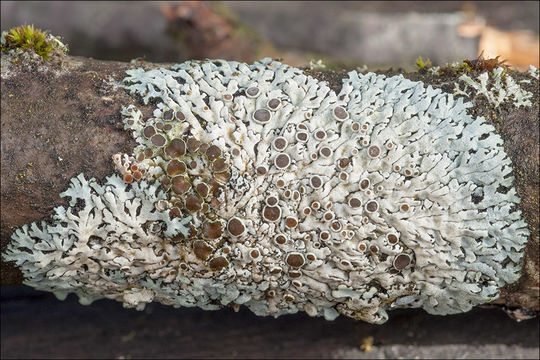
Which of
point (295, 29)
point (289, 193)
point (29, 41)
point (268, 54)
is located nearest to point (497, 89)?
point (289, 193)

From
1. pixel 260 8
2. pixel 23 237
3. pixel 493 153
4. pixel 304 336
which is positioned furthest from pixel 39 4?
pixel 493 153

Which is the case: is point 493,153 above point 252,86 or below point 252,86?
below

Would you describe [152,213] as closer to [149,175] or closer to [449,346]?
[149,175]

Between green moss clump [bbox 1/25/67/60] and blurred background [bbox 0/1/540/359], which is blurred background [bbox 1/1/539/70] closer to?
blurred background [bbox 0/1/540/359]

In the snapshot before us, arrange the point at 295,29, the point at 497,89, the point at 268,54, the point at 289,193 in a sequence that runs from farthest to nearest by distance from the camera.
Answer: the point at 295,29, the point at 268,54, the point at 497,89, the point at 289,193

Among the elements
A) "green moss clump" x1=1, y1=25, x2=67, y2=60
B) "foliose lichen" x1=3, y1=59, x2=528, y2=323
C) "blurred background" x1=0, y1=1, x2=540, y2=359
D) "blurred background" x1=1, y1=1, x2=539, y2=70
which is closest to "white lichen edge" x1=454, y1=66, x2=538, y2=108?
"foliose lichen" x1=3, y1=59, x2=528, y2=323

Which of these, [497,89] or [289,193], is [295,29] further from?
[289,193]
